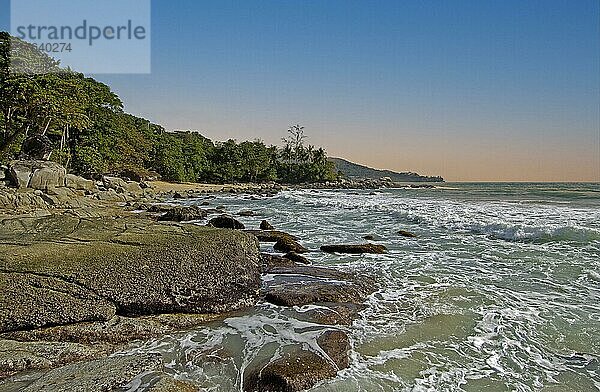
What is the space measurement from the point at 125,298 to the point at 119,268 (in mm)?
424

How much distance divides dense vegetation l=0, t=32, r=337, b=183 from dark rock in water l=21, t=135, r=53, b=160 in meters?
0.23

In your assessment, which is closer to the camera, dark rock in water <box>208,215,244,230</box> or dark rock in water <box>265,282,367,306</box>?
dark rock in water <box>265,282,367,306</box>

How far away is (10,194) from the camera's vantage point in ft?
57.8

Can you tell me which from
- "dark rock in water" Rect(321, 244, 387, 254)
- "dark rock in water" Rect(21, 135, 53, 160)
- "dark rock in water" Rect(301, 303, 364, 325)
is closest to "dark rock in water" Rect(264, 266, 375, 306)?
"dark rock in water" Rect(301, 303, 364, 325)

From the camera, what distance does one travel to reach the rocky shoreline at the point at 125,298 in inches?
168

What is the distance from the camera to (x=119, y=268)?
554 centimetres

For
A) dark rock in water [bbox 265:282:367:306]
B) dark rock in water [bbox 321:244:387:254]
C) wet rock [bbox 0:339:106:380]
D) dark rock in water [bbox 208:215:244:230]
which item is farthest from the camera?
dark rock in water [bbox 208:215:244:230]

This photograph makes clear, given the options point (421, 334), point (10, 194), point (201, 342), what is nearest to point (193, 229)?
point (201, 342)

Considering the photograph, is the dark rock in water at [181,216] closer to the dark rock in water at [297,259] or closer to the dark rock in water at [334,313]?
the dark rock in water at [297,259]

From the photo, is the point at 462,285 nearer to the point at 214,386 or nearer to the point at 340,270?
the point at 340,270

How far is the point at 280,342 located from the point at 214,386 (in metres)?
1.25

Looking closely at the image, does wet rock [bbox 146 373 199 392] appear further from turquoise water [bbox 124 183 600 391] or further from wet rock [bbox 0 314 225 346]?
wet rock [bbox 0 314 225 346]

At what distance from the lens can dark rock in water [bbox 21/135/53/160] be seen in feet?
93.9

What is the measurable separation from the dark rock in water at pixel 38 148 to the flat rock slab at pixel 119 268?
2612 cm
